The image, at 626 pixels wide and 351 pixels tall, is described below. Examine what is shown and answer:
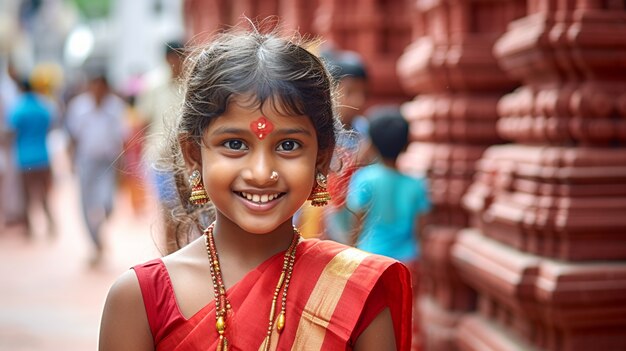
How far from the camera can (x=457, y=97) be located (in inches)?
181

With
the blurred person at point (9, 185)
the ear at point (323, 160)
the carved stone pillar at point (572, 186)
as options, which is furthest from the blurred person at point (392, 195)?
the blurred person at point (9, 185)

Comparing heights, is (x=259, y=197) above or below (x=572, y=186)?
above

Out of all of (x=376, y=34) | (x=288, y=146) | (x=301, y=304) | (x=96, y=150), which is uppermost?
(x=376, y=34)

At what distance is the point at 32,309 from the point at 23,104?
12.0 feet

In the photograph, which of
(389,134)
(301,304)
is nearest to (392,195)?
(389,134)

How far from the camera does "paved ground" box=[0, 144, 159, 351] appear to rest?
5934 mm

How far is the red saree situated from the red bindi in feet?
0.97

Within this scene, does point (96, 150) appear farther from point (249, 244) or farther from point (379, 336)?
point (379, 336)

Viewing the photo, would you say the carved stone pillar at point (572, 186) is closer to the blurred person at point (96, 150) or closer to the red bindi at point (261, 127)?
the red bindi at point (261, 127)

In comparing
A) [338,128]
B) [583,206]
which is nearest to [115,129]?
[583,206]

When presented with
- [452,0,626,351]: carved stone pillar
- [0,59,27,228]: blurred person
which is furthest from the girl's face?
[0,59,27,228]: blurred person

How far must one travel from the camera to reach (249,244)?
2.18 metres

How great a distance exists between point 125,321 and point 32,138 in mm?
8225

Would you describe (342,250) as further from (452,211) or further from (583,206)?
(452,211)
